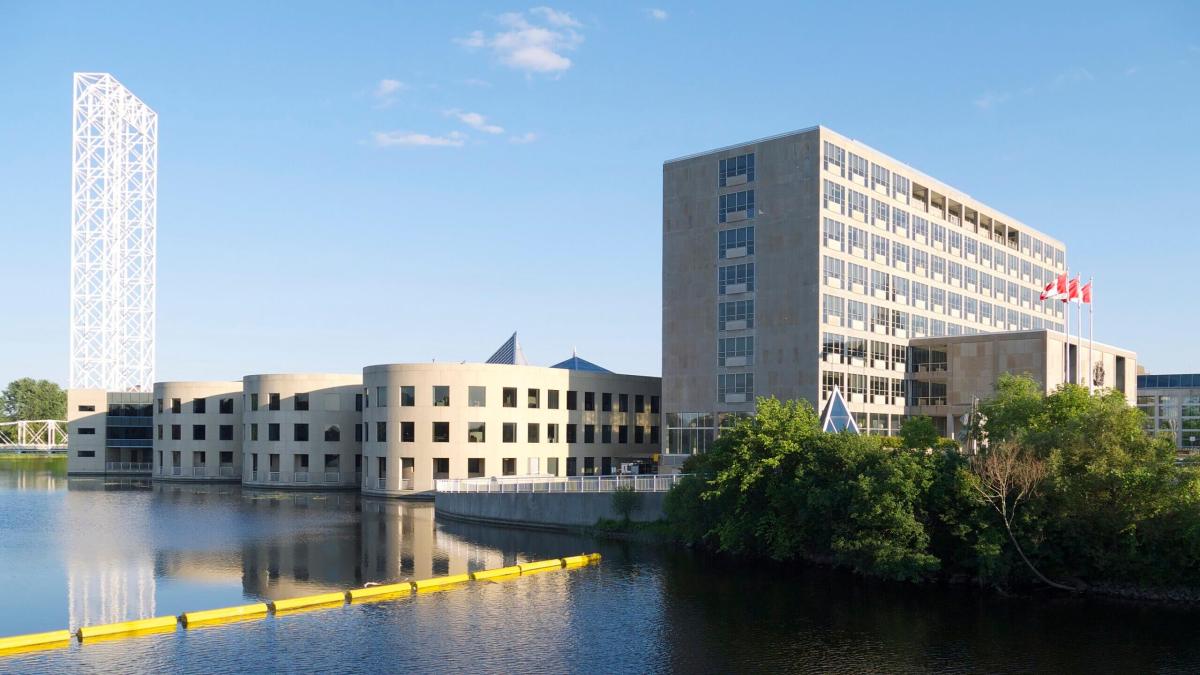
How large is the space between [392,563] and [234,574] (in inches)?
326

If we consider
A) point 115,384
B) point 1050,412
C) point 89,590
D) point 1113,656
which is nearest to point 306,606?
point 89,590

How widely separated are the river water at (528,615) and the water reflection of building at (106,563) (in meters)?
0.18

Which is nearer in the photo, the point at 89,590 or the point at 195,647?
the point at 195,647

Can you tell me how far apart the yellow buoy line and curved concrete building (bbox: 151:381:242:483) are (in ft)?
259

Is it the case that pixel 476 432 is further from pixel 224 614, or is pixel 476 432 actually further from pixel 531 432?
pixel 224 614

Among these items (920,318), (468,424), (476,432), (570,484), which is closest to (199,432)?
(468,424)

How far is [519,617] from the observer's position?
139 feet

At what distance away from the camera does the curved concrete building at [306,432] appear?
108750 mm

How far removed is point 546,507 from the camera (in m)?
72.6

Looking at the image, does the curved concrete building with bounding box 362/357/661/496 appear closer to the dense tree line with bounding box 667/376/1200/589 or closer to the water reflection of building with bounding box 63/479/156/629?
the water reflection of building with bounding box 63/479/156/629

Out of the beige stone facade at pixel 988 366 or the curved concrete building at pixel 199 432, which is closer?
the beige stone facade at pixel 988 366

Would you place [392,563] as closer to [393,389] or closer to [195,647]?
[195,647]

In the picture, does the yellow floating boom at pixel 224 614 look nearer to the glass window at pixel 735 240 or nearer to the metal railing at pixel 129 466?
the glass window at pixel 735 240

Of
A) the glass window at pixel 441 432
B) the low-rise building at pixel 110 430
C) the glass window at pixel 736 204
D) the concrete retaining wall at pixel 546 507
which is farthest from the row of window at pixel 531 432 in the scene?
the low-rise building at pixel 110 430
